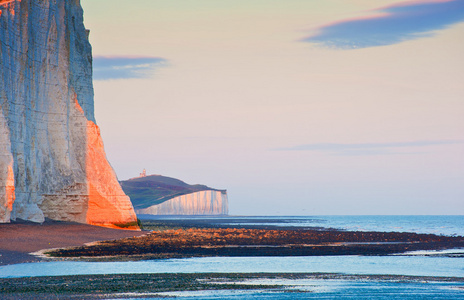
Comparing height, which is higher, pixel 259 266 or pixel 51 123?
pixel 51 123

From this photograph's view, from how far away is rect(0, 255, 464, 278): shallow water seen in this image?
2284 centimetres

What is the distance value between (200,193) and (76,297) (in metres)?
177

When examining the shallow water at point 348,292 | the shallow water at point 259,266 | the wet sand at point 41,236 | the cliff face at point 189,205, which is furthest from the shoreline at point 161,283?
the cliff face at point 189,205

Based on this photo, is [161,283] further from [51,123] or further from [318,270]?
[51,123]

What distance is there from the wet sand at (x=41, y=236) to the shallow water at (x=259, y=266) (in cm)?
275

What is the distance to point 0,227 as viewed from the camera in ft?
116

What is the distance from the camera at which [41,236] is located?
117 ft

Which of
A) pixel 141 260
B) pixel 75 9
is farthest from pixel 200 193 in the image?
pixel 141 260

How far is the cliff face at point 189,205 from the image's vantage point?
18438cm

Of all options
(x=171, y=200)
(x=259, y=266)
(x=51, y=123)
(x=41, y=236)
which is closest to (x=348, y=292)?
(x=259, y=266)

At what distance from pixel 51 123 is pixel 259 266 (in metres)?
28.6

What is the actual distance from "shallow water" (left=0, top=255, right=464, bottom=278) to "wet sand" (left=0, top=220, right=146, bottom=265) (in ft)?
→ 9.04

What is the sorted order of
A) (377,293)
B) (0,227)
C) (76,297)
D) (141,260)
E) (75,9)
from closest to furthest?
(76,297), (377,293), (141,260), (0,227), (75,9)

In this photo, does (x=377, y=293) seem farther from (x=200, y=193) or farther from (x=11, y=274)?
(x=200, y=193)
